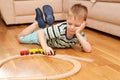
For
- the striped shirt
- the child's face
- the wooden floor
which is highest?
the child's face

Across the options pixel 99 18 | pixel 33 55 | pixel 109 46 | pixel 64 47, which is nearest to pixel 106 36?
pixel 99 18

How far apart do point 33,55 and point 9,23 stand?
3.95ft

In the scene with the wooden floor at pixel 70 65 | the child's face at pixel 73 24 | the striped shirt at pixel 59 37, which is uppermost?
the child's face at pixel 73 24

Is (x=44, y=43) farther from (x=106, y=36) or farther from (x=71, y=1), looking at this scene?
(x=71, y=1)

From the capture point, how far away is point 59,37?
1241mm

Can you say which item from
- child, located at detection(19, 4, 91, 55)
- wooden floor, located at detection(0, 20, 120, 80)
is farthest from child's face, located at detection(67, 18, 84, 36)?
→ wooden floor, located at detection(0, 20, 120, 80)

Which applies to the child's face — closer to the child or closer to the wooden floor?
the child

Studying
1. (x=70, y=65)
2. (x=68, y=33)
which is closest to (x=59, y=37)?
(x=68, y=33)

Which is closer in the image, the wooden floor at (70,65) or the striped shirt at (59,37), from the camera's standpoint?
the wooden floor at (70,65)

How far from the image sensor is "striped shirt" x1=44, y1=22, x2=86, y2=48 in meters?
1.23

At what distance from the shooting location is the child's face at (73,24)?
114cm

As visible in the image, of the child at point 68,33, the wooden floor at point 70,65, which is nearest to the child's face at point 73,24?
the child at point 68,33

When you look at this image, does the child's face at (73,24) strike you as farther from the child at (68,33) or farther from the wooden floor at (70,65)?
the wooden floor at (70,65)

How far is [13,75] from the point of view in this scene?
860 millimetres
